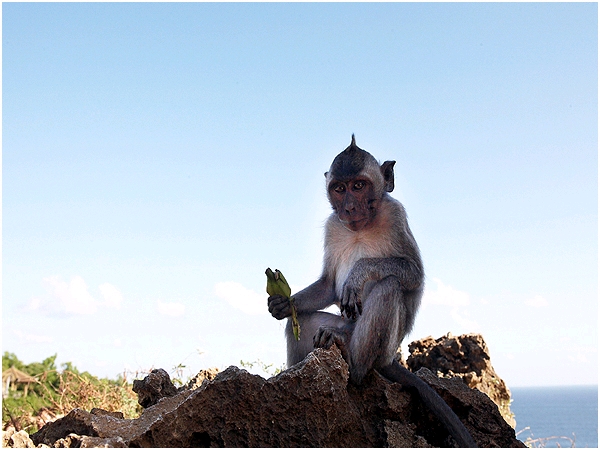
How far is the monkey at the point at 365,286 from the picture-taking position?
691 centimetres

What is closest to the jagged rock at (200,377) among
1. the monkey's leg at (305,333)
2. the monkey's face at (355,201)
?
the monkey's leg at (305,333)

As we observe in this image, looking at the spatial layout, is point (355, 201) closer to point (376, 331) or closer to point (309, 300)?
point (309, 300)

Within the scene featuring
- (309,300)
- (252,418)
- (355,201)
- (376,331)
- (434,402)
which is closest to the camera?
(252,418)

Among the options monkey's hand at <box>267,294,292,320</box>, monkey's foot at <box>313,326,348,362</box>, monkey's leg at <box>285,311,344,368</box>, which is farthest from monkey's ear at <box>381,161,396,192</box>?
monkey's foot at <box>313,326,348,362</box>

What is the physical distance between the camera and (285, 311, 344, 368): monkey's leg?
307 inches

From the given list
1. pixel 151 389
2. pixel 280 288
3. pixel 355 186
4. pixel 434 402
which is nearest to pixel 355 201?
pixel 355 186

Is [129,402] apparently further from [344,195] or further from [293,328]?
[344,195]

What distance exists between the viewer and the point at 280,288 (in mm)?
7703

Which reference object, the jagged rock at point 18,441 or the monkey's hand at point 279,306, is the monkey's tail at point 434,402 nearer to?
the monkey's hand at point 279,306

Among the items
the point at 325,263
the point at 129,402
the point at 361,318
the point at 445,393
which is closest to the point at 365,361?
the point at 361,318

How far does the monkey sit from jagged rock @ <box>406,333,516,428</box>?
3252mm

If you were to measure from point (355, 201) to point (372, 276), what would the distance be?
94 centimetres

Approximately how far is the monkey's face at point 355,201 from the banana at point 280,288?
39.6 inches

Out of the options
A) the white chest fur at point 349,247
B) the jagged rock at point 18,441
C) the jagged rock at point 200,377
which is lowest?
the jagged rock at point 18,441
